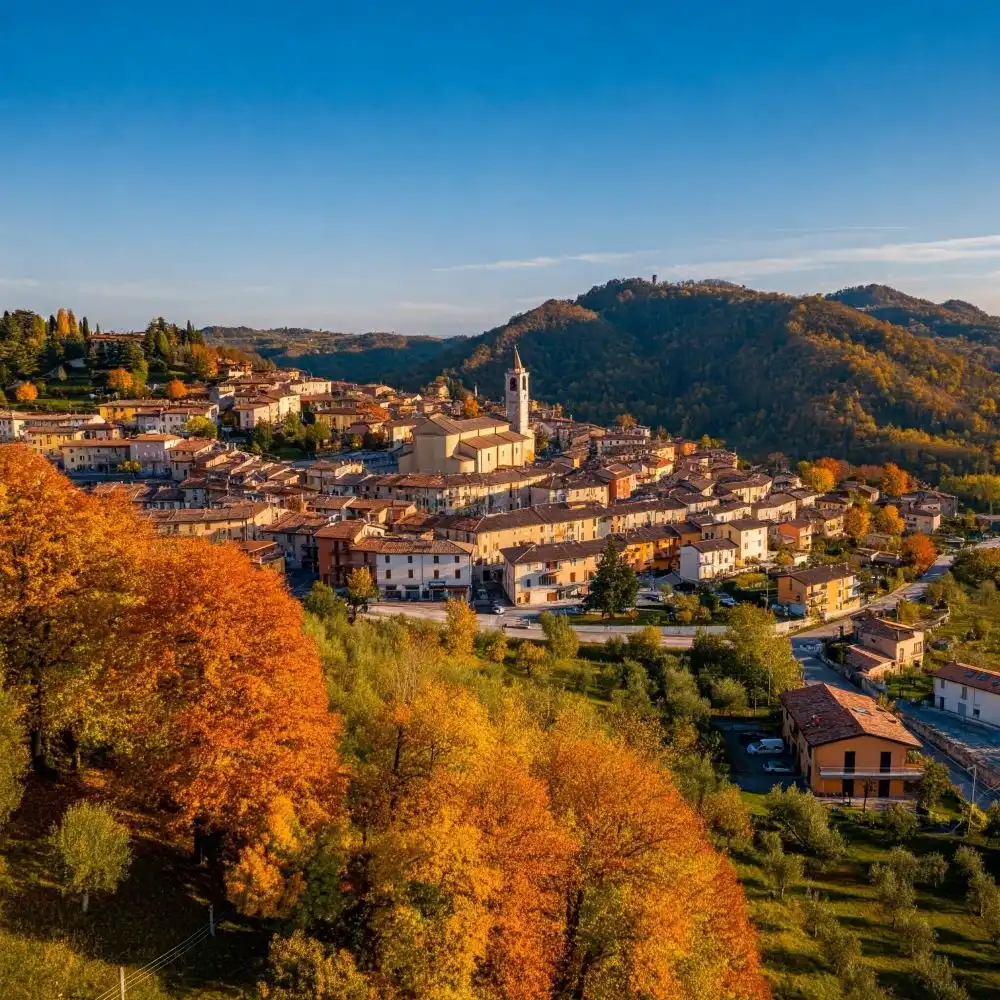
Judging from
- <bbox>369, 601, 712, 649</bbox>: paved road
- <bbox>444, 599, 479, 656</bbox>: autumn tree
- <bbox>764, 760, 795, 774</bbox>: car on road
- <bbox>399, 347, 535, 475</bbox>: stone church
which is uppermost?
<bbox>399, 347, 535, 475</bbox>: stone church

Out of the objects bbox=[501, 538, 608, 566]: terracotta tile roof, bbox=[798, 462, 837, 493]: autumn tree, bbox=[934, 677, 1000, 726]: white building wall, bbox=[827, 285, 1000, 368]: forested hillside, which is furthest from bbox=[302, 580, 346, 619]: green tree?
bbox=[827, 285, 1000, 368]: forested hillside

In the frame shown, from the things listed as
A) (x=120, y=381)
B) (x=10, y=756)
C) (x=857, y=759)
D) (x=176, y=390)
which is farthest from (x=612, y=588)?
(x=120, y=381)

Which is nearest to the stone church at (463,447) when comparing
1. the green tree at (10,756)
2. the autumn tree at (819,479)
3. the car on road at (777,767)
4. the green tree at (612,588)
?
the green tree at (612,588)

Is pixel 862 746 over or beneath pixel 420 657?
beneath

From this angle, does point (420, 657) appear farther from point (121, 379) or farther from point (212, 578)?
point (121, 379)

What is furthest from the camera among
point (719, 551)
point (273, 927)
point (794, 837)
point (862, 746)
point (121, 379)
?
point (121, 379)

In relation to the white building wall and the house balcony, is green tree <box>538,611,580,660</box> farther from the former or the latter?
the white building wall

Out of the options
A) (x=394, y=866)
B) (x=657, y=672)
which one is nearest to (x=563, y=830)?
(x=394, y=866)
